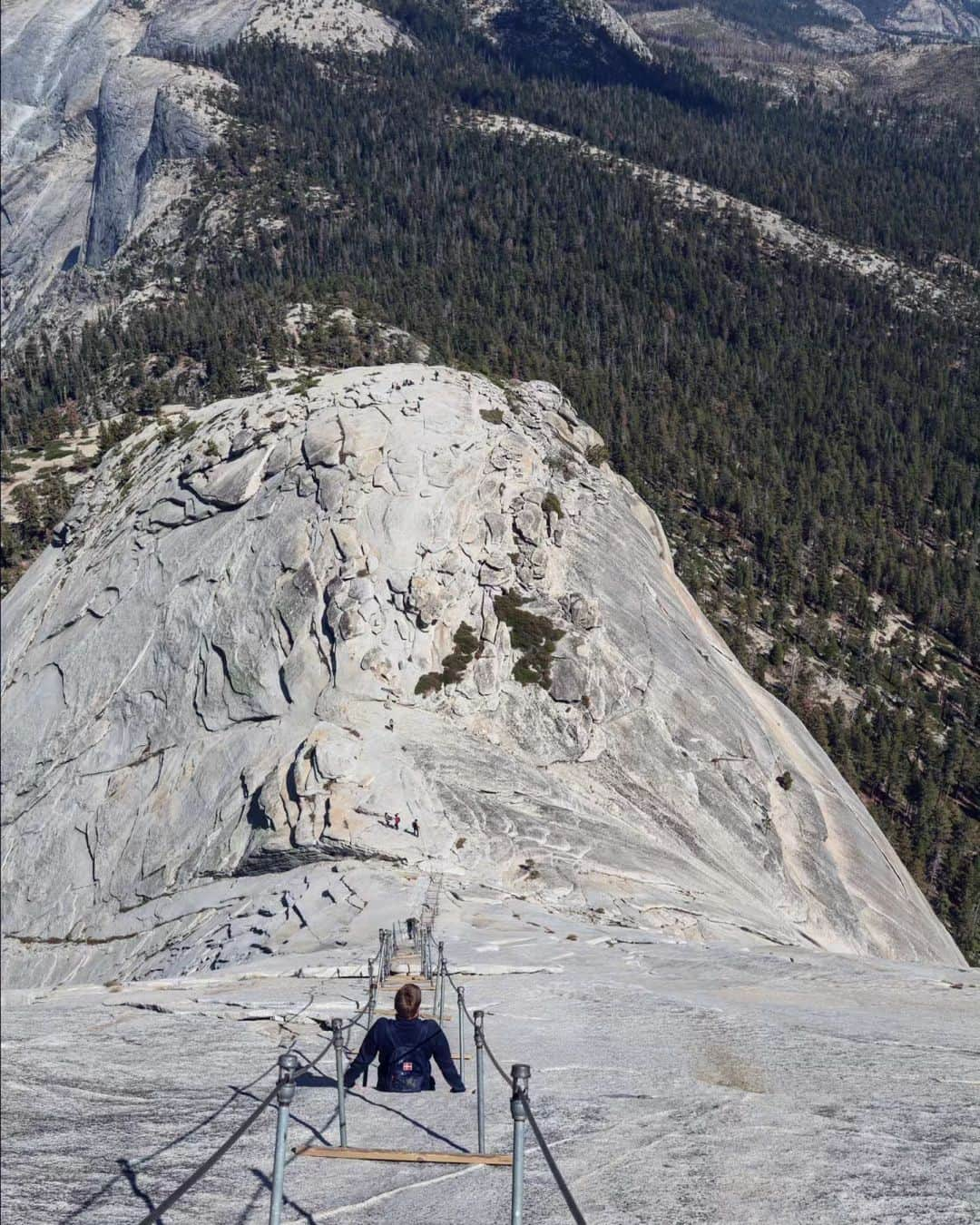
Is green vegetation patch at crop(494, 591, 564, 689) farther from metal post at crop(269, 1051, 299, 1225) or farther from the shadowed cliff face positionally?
metal post at crop(269, 1051, 299, 1225)

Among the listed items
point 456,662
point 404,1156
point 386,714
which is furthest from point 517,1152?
point 456,662

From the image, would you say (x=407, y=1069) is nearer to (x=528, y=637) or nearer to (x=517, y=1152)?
(x=517, y=1152)

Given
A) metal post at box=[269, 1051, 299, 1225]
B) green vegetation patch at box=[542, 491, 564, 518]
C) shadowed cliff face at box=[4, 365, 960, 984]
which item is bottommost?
shadowed cliff face at box=[4, 365, 960, 984]

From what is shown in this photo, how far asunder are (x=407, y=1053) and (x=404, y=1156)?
1.48 m

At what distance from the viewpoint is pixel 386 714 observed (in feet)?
166

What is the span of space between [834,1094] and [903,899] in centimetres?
5004

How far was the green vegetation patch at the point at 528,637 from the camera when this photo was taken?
55.9 metres

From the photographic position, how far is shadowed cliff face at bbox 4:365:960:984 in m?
44.8

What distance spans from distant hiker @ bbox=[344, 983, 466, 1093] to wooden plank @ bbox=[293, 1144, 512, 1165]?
114 cm

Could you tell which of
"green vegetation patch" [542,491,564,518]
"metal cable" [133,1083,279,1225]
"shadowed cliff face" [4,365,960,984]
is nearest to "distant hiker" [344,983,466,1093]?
"metal cable" [133,1083,279,1225]

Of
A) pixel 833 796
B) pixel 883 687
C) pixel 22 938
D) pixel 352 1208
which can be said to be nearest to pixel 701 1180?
pixel 352 1208

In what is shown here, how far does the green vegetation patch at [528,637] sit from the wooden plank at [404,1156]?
43.7 metres

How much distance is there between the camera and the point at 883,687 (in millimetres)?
126500

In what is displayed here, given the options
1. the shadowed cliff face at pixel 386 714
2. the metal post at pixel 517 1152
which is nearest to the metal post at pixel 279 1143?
the metal post at pixel 517 1152
